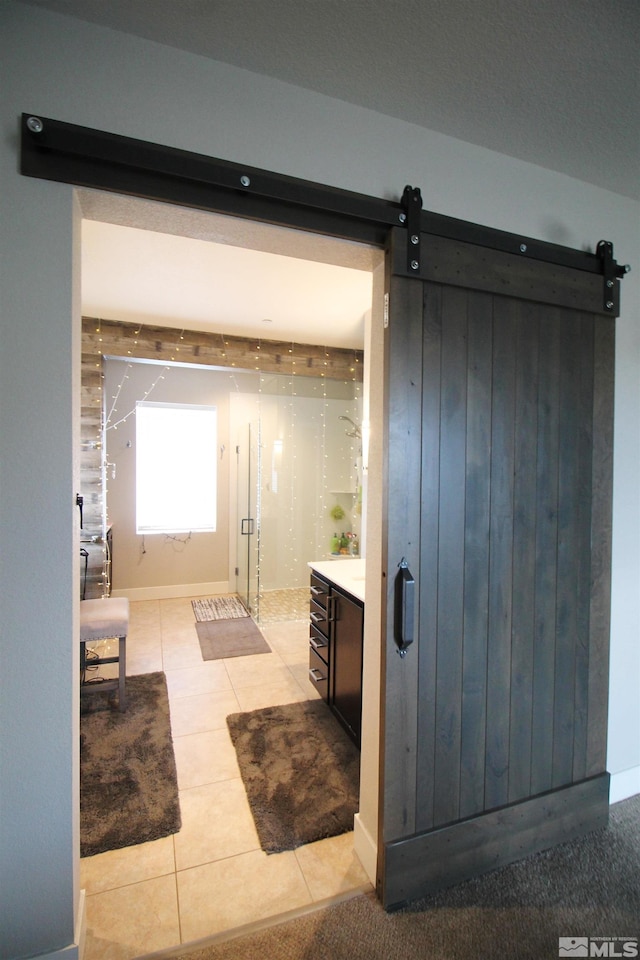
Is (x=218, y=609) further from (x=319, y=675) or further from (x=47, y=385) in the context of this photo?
(x=47, y=385)

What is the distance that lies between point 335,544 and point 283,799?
292 centimetres

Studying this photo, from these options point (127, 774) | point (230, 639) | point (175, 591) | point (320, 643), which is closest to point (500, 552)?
point (320, 643)

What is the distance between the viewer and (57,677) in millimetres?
1283

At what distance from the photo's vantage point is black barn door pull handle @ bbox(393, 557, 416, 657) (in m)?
1.53

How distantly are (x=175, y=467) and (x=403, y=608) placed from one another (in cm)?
433

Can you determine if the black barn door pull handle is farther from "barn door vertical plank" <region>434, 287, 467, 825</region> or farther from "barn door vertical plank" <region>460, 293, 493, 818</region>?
"barn door vertical plank" <region>460, 293, 493, 818</region>

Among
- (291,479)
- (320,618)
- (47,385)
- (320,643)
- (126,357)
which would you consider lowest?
(320,643)

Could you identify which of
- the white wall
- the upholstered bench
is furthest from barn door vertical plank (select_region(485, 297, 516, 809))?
the upholstered bench

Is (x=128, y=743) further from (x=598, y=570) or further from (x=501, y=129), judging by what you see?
(x=501, y=129)

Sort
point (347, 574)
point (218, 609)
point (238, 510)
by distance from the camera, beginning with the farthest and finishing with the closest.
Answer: point (238, 510) → point (218, 609) → point (347, 574)

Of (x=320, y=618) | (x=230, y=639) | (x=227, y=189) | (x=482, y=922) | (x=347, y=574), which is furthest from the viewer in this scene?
(x=230, y=639)

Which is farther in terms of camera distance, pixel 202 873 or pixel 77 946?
pixel 202 873

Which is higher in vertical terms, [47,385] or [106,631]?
[47,385]

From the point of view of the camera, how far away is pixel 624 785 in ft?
6.91
